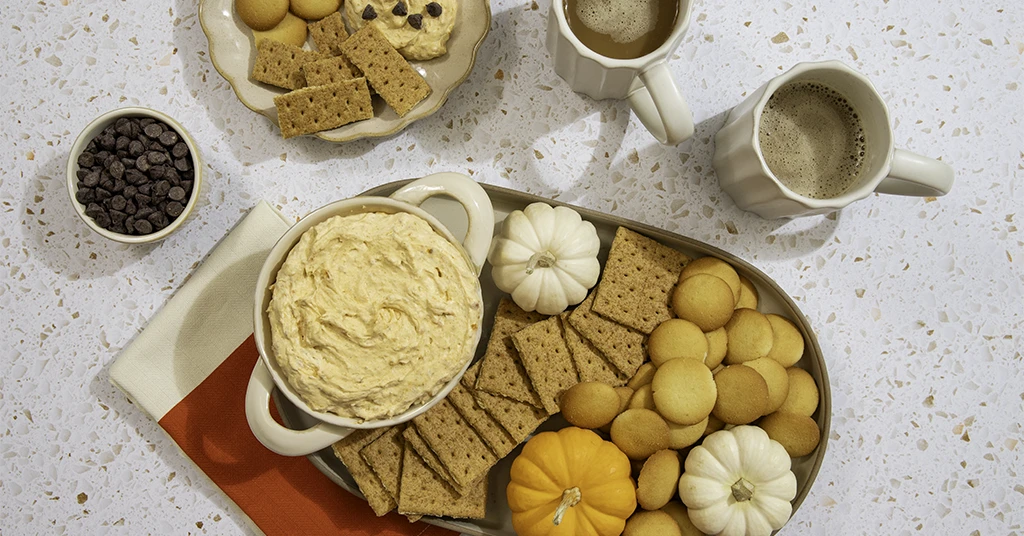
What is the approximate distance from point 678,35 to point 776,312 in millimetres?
569

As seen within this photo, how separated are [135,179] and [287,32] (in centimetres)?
39

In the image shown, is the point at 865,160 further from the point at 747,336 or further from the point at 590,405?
the point at 590,405

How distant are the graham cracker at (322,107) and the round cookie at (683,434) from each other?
0.79m

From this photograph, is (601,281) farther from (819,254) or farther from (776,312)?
(819,254)

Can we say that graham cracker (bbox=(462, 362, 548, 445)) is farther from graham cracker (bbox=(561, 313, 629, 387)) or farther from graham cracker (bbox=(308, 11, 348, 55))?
graham cracker (bbox=(308, 11, 348, 55))

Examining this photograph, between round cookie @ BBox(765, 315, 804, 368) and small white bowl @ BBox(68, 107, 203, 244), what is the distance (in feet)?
3.52

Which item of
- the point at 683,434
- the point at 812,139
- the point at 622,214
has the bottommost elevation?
the point at 683,434

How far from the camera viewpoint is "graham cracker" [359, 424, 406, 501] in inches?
51.6

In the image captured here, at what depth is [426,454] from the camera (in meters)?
1.31

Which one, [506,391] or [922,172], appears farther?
[506,391]

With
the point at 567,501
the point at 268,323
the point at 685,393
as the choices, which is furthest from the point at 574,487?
the point at 268,323

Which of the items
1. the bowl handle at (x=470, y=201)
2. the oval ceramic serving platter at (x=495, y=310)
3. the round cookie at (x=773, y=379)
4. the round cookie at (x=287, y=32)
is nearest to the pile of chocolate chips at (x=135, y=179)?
the round cookie at (x=287, y=32)

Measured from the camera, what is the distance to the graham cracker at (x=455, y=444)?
1.30 metres

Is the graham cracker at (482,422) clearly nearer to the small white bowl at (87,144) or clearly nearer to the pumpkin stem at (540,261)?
the pumpkin stem at (540,261)
